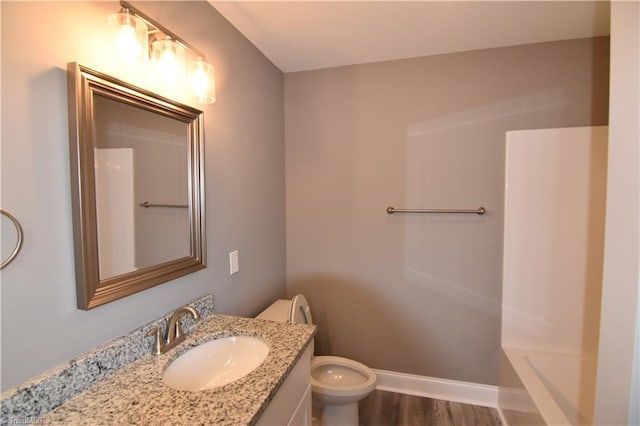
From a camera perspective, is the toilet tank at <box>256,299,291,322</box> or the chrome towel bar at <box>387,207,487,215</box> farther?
the chrome towel bar at <box>387,207,487,215</box>

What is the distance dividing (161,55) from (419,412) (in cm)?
242

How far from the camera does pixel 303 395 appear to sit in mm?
1225

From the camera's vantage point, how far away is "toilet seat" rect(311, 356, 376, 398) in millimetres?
1639

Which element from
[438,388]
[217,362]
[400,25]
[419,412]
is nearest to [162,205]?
[217,362]

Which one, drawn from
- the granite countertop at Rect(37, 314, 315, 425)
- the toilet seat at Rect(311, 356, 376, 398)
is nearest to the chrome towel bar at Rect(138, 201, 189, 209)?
the granite countertop at Rect(37, 314, 315, 425)

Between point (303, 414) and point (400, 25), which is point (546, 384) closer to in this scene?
point (303, 414)

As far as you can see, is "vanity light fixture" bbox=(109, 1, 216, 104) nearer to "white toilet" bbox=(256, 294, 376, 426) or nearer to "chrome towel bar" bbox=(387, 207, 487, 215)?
"white toilet" bbox=(256, 294, 376, 426)

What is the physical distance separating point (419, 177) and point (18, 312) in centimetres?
199

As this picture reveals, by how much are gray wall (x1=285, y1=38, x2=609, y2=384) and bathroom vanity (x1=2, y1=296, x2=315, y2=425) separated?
1.13 metres

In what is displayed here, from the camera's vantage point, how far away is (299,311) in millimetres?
1845

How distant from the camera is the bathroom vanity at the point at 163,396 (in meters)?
0.78

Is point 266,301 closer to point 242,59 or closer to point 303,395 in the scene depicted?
point 303,395

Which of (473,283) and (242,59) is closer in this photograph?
(242,59)

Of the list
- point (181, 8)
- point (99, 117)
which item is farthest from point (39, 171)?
point (181, 8)
